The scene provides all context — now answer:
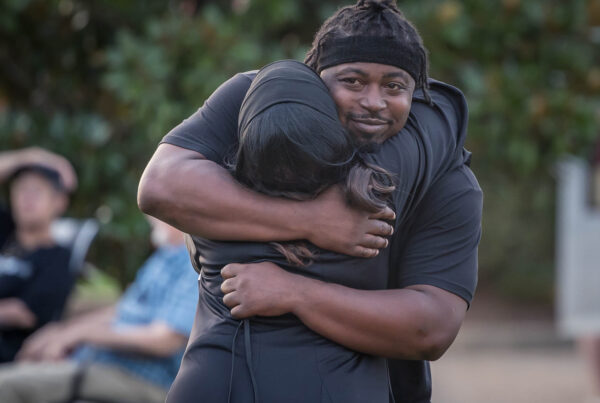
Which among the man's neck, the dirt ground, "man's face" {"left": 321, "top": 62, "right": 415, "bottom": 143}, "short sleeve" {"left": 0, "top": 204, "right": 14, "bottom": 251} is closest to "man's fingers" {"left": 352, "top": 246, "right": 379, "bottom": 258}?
"man's face" {"left": 321, "top": 62, "right": 415, "bottom": 143}

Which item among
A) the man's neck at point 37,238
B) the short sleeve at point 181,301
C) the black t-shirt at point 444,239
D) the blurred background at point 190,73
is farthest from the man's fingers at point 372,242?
the man's neck at point 37,238

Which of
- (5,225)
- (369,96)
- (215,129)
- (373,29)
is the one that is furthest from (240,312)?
(5,225)

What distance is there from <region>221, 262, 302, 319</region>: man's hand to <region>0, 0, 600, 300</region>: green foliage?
8.71 ft

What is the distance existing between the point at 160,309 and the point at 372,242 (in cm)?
196

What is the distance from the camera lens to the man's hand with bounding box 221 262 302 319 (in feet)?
5.81

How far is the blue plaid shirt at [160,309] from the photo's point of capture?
3516 millimetres

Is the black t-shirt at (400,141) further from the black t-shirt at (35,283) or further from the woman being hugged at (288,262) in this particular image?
the black t-shirt at (35,283)

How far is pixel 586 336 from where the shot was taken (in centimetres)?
608

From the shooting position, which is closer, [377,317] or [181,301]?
[377,317]

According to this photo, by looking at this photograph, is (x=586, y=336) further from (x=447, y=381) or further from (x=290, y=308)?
(x=290, y=308)

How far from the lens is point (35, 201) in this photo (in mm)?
4469

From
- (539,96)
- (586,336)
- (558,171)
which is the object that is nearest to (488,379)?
(586,336)

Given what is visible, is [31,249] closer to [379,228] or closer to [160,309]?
[160,309]

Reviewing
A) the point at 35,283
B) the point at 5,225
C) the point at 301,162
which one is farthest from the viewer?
the point at 5,225
